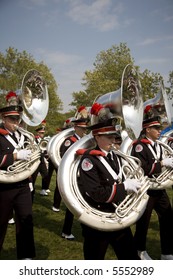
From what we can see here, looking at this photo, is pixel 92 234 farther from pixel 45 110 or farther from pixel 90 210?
pixel 45 110

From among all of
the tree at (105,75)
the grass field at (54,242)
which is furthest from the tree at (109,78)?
the grass field at (54,242)

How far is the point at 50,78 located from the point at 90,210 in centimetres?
2765

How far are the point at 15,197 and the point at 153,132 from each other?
193 cm

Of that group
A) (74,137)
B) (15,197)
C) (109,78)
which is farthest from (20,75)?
(15,197)

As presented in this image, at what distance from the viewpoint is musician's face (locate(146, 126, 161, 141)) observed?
4475 millimetres

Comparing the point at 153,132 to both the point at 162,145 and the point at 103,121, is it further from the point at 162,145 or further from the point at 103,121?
the point at 103,121

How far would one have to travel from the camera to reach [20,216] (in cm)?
405

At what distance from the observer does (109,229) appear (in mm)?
2785

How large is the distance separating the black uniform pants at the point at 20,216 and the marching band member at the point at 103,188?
1.21 metres

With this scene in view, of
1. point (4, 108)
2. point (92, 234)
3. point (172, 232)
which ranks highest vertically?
point (4, 108)

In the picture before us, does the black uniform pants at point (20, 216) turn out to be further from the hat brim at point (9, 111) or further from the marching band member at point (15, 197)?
the hat brim at point (9, 111)

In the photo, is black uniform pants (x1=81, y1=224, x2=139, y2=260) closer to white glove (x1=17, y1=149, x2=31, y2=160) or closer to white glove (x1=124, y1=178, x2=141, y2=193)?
white glove (x1=124, y1=178, x2=141, y2=193)
